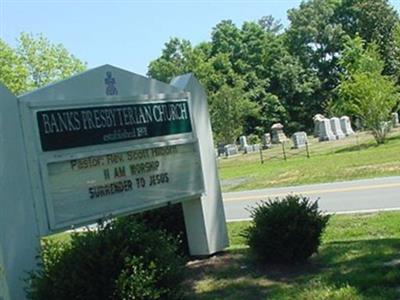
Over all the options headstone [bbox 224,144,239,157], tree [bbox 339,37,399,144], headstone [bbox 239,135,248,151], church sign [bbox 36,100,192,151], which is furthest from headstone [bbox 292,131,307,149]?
church sign [bbox 36,100,192,151]

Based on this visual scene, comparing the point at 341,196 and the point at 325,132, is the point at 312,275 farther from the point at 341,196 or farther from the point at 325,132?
the point at 325,132

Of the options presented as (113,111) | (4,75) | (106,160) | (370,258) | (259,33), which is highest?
(259,33)

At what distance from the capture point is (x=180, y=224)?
8594mm

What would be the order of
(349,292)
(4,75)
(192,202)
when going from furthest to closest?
(4,75)
(192,202)
(349,292)

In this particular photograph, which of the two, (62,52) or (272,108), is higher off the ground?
(62,52)

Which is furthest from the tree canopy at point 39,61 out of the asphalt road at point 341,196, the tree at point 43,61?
the asphalt road at point 341,196

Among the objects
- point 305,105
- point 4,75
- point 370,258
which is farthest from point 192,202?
point 305,105

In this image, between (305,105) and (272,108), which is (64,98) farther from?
(305,105)

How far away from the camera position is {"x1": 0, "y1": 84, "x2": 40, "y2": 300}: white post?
583 centimetres

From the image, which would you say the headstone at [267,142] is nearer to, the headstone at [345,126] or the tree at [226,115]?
the tree at [226,115]

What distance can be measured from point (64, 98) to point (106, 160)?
2.80 ft

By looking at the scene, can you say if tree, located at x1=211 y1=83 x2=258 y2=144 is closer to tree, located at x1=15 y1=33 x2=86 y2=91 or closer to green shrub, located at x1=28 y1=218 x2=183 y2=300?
tree, located at x1=15 y1=33 x2=86 y2=91

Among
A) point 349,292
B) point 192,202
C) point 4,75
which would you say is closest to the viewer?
point 349,292

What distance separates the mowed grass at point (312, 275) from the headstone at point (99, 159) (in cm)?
99
